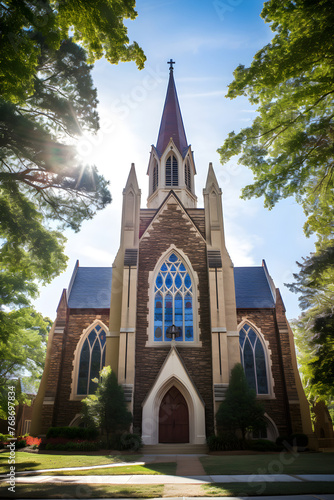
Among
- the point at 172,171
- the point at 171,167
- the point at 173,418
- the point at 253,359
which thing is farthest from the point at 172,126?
the point at 173,418

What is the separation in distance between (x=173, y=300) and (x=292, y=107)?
1202 centimetres

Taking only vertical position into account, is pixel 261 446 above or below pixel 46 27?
below

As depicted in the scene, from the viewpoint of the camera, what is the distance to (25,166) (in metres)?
10.4

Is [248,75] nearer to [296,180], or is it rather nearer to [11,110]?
[296,180]

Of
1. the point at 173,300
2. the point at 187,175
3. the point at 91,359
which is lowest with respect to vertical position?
the point at 91,359

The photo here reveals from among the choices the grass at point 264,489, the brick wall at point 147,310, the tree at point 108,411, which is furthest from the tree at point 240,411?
the grass at point 264,489

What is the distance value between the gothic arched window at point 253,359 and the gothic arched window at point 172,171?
11415 mm

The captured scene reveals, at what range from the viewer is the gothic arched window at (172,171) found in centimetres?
2606

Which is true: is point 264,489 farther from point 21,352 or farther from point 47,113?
point 21,352

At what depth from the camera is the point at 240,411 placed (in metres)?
14.7

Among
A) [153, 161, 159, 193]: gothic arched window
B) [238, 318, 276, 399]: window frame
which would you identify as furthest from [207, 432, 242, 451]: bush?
[153, 161, 159, 193]: gothic arched window

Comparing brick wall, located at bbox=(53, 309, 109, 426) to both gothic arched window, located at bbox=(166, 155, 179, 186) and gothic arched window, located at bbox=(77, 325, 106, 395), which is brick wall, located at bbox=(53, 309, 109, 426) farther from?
gothic arched window, located at bbox=(166, 155, 179, 186)

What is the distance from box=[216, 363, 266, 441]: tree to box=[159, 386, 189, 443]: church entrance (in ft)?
6.62

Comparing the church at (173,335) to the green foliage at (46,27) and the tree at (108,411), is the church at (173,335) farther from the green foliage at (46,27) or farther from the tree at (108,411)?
the green foliage at (46,27)
